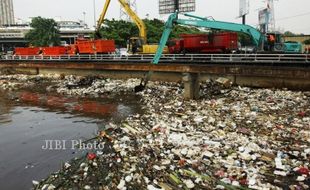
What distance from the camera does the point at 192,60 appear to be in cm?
2669

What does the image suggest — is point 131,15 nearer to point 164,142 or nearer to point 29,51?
point 29,51

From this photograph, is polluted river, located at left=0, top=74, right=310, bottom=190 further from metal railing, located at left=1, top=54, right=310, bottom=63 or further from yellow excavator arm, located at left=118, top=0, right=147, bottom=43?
yellow excavator arm, located at left=118, top=0, right=147, bottom=43

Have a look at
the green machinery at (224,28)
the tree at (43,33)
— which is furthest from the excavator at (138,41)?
the tree at (43,33)

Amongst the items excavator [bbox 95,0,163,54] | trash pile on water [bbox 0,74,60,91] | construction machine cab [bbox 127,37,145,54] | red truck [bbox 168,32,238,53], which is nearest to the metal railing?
trash pile on water [bbox 0,74,60,91]

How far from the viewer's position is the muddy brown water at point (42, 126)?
11633mm

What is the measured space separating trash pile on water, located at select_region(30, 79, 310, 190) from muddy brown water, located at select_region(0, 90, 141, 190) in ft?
3.90

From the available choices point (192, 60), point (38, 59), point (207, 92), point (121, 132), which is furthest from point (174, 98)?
point (38, 59)

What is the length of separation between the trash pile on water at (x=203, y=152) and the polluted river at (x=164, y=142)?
32mm

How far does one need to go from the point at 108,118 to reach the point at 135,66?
9060 millimetres

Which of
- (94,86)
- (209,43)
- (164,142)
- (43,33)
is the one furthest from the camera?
(43,33)

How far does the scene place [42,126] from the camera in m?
A: 18.1

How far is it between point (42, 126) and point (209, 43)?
1736cm

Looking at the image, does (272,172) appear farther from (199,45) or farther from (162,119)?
(199,45)

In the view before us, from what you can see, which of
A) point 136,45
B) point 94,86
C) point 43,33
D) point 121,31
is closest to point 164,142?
point 94,86
